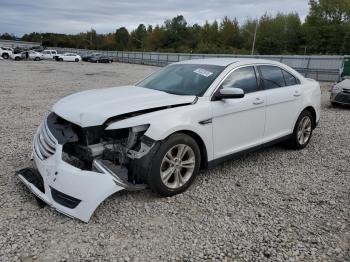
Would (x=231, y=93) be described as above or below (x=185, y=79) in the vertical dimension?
below

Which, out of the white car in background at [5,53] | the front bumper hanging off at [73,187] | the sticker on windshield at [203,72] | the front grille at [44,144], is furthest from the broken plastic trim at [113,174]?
the white car in background at [5,53]

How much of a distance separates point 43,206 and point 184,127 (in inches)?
69.0

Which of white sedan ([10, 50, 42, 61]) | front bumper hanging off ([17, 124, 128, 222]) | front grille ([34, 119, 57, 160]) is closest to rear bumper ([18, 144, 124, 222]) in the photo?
front bumper hanging off ([17, 124, 128, 222])

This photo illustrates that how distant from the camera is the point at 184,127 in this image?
156 inches

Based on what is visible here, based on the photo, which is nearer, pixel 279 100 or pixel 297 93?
pixel 279 100

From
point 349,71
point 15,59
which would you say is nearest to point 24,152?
point 349,71

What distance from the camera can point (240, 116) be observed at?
4.65m

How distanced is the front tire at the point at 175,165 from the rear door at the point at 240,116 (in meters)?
0.41

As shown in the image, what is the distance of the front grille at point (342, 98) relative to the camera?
10555 mm

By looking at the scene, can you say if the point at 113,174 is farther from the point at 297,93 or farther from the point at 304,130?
the point at 304,130

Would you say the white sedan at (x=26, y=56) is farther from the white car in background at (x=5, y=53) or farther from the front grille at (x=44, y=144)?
the front grille at (x=44, y=144)

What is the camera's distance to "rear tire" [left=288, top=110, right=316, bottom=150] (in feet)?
19.1

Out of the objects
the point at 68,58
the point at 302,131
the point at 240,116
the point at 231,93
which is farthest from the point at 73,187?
the point at 68,58

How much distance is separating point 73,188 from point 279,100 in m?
3.37
